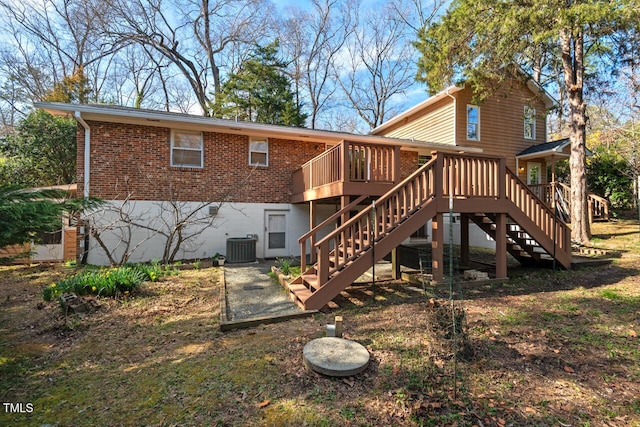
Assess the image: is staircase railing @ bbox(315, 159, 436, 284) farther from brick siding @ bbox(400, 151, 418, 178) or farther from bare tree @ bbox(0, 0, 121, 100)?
bare tree @ bbox(0, 0, 121, 100)

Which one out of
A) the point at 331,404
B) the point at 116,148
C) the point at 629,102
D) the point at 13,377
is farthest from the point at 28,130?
the point at 629,102

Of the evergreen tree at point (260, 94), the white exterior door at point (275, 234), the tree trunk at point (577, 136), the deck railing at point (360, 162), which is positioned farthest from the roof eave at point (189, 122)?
the evergreen tree at point (260, 94)

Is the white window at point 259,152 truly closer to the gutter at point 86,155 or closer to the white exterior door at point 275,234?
the white exterior door at point 275,234

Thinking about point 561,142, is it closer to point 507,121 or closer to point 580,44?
point 507,121

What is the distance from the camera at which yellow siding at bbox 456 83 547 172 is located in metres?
14.5

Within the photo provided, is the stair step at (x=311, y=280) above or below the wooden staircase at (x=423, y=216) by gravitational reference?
below

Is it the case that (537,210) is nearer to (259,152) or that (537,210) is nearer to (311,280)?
(311,280)

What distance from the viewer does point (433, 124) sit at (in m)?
15.7

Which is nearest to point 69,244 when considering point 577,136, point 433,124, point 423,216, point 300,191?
point 300,191

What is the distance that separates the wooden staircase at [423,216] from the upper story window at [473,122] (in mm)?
8465

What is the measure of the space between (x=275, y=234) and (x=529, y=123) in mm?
14573

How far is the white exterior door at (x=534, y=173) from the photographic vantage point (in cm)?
1577

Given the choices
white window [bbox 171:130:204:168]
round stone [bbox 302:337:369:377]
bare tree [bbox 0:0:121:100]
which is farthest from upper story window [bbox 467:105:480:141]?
bare tree [bbox 0:0:121:100]

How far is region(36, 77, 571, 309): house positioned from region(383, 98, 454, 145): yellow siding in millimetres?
167
